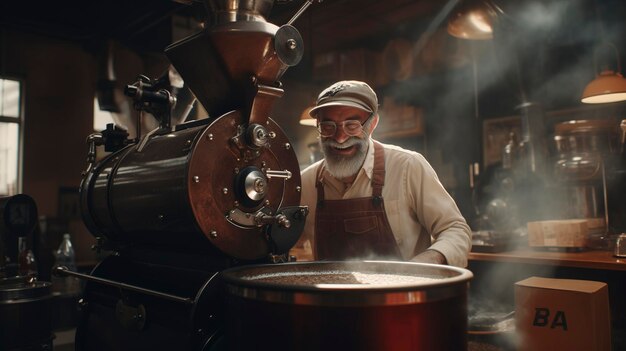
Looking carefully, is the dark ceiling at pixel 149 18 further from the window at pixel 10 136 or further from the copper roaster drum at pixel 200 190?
the copper roaster drum at pixel 200 190

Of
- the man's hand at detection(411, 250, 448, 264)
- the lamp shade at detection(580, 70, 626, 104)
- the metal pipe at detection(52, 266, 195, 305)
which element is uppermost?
the lamp shade at detection(580, 70, 626, 104)

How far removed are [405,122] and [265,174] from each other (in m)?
5.97

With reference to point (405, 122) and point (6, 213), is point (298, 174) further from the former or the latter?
point (405, 122)

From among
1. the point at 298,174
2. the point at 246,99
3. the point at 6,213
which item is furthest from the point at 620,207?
the point at 6,213

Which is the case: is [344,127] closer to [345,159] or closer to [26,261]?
[345,159]

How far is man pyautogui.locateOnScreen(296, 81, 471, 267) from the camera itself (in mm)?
2520

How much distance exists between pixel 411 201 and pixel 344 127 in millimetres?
526

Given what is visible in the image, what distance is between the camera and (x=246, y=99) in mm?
1815

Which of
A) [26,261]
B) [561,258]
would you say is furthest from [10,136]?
[561,258]

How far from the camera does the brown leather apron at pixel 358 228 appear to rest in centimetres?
254

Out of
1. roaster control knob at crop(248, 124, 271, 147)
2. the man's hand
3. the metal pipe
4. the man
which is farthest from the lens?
the man

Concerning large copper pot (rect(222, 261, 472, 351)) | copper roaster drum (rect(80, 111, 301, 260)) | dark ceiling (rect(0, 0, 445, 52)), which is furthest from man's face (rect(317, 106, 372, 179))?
dark ceiling (rect(0, 0, 445, 52))

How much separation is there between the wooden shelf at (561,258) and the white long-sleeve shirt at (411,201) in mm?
1558

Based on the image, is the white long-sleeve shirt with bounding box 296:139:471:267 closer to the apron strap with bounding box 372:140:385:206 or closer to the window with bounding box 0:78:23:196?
the apron strap with bounding box 372:140:385:206
